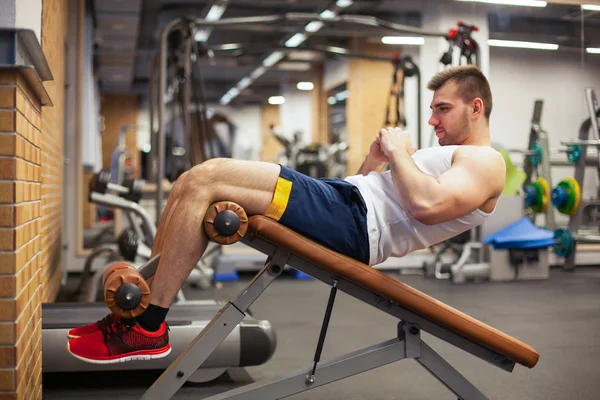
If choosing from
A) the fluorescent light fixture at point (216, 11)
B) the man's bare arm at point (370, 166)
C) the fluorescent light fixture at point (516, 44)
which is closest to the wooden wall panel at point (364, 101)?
the fluorescent light fixture at point (216, 11)

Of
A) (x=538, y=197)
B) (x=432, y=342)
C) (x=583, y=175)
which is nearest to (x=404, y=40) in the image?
(x=538, y=197)

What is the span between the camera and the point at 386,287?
1.71 m

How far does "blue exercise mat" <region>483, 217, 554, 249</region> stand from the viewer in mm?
5434

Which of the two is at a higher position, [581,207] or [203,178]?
[203,178]

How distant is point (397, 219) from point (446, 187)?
18 cm

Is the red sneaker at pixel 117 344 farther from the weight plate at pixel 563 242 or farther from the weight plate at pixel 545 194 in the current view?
the weight plate at pixel 545 194

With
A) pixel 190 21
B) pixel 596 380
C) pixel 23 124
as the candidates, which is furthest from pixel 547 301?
pixel 23 124

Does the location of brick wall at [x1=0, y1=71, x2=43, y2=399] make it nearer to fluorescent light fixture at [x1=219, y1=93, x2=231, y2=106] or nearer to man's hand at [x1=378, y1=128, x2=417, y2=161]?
man's hand at [x1=378, y1=128, x2=417, y2=161]

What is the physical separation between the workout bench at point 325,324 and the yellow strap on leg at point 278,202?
5 cm

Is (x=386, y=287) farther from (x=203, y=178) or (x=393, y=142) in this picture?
(x=203, y=178)

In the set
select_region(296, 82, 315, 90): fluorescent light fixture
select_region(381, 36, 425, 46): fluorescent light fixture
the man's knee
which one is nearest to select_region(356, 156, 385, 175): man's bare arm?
the man's knee

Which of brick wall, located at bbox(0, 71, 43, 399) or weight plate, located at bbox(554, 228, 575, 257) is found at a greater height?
brick wall, located at bbox(0, 71, 43, 399)

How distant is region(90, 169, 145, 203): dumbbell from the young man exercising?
192 centimetres

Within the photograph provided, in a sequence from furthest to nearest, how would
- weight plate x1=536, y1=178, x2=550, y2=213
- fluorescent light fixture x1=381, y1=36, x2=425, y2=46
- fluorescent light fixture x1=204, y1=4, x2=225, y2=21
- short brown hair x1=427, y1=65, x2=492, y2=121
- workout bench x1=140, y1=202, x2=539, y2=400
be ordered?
fluorescent light fixture x1=204, y1=4, x2=225, y2=21 < fluorescent light fixture x1=381, y1=36, x2=425, y2=46 < weight plate x1=536, y1=178, x2=550, y2=213 < short brown hair x1=427, y1=65, x2=492, y2=121 < workout bench x1=140, y1=202, x2=539, y2=400
